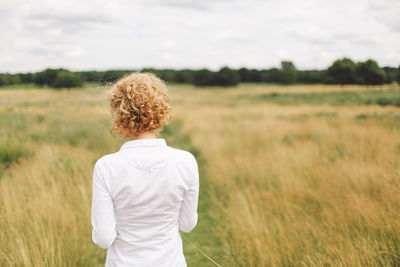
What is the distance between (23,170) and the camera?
473 cm

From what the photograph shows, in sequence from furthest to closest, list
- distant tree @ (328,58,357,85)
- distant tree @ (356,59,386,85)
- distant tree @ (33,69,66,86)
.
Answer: distant tree @ (328,58,357,85), distant tree @ (33,69,66,86), distant tree @ (356,59,386,85)

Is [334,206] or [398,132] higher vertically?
[398,132]

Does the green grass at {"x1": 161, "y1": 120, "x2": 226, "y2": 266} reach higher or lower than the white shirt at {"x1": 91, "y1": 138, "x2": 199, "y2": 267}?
lower

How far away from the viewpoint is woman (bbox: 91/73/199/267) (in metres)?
1.49

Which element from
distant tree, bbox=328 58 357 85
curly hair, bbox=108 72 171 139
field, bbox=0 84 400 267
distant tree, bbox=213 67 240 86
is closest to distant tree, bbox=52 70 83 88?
field, bbox=0 84 400 267

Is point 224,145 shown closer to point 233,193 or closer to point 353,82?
point 233,193

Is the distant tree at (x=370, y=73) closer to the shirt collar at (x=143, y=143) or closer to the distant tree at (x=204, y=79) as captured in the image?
the shirt collar at (x=143, y=143)

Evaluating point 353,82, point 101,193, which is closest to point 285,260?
point 101,193

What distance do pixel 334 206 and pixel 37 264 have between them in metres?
3.77

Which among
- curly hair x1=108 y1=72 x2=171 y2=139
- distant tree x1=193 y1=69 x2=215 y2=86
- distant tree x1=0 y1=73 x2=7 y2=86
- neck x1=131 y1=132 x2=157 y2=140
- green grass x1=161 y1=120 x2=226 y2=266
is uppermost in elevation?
distant tree x1=193 y1=69 x2=215 y2=86

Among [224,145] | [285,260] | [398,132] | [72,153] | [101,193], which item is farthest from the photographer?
[224,145]

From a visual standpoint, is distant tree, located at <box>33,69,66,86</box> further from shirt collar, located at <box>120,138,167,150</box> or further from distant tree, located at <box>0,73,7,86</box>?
shirt collar, located at <box>120,138,167,150</box>

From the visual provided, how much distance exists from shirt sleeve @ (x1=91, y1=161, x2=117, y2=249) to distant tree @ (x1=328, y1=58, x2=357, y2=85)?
8.09 m

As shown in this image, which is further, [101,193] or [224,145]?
[224,145]
